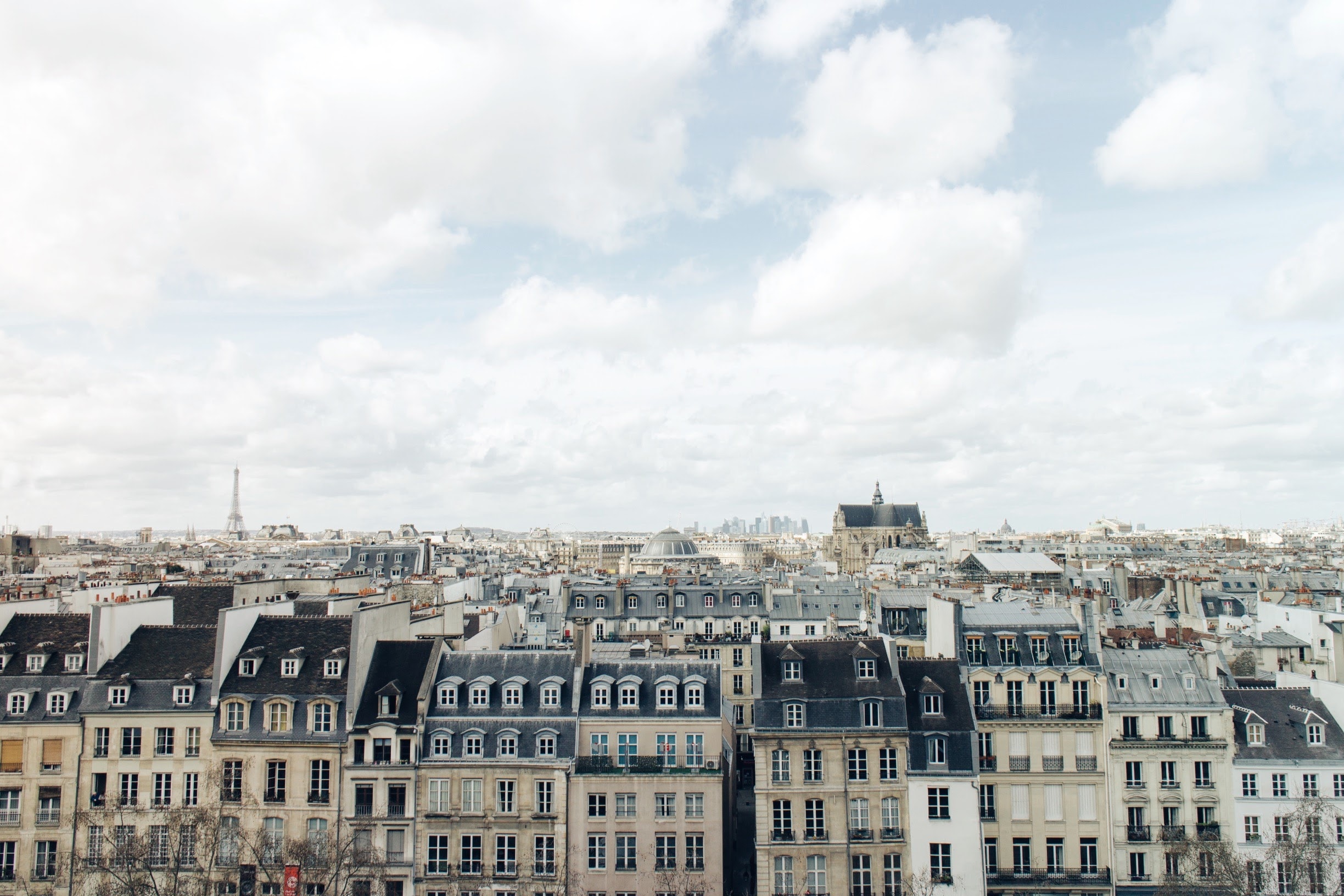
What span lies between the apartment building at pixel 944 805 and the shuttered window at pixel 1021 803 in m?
2.05

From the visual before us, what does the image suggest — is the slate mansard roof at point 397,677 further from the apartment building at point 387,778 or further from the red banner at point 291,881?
the red banner at point 291,881

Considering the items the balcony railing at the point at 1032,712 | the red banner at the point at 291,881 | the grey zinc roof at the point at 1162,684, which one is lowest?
the red banner at the point at 291,881

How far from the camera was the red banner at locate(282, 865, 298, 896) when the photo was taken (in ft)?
137

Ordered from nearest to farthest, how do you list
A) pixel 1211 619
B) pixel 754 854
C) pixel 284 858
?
pixel 284 858, pixel 754 854, pixel 1211 619

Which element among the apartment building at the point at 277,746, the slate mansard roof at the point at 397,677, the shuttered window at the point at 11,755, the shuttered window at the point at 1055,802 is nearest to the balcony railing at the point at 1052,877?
the shuttered window at the point at 1055,802

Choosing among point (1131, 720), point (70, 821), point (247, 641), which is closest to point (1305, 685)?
point (1131, 720)

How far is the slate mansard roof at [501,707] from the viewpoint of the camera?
4525cm

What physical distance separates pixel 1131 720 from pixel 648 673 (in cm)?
2364

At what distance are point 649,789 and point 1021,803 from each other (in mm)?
17846

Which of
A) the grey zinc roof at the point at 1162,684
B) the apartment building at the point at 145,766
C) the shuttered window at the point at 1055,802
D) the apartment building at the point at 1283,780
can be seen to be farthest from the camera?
the grey zinc roof at the point at 1162,684

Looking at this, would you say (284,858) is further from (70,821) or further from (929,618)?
(929,618)

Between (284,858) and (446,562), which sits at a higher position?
(446,562)

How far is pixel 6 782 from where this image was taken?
4522 centimetres

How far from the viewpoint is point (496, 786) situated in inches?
1747
